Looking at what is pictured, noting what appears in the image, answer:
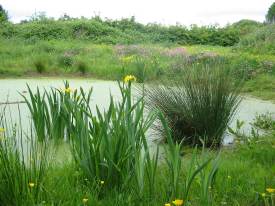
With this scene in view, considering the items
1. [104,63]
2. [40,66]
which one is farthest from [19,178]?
[104,63]

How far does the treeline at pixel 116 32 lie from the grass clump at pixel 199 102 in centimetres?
1021

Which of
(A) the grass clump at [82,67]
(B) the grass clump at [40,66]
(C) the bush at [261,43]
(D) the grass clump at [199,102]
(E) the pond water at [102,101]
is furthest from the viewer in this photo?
(C) the bush at [261,43]

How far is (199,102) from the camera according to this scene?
3451 millimetres

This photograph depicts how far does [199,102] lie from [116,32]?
1384 cm

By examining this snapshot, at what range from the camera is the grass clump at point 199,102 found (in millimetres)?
3428

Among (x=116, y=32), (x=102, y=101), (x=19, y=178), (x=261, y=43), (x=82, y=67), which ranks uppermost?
(x=116, y=32)

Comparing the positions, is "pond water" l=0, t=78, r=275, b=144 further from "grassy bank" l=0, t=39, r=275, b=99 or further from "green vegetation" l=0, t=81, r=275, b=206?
"green vegetation" l=0, t=81, r=275, b=206

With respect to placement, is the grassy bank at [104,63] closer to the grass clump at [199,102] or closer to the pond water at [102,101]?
the pond water at [102,101]

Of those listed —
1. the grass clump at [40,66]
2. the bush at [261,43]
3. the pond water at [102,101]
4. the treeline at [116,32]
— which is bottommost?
the pond water at [102,101]

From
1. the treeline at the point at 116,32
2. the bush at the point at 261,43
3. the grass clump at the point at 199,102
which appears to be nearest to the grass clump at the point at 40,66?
the treeline at the point at 116,32

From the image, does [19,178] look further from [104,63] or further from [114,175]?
[104,63]

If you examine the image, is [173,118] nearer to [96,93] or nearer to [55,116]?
[55,116]

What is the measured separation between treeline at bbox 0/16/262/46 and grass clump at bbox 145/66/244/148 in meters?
10.2

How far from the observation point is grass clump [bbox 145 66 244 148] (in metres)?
3.43
